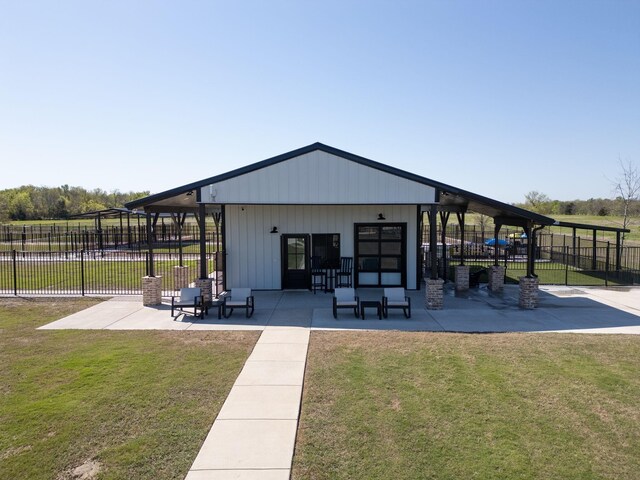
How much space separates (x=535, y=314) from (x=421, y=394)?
7.32 m

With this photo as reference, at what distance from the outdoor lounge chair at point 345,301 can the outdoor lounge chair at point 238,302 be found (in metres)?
2.31

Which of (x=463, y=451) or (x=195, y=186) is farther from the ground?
(x=195, y=186)

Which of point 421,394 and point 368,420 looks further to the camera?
point 421,394

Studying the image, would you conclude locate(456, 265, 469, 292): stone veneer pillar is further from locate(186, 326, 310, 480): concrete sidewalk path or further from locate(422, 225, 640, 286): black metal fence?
locate(186, 326, 310, 480): concrete sidewalk path

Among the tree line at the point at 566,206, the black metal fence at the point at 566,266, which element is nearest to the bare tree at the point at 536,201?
the tree line at the point at 566,206

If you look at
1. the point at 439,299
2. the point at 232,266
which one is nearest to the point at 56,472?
the point at 439,299

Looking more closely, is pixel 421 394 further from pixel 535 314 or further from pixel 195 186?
pixel 195 186

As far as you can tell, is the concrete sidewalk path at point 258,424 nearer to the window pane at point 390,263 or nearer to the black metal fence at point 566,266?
the window pane at point 390,263

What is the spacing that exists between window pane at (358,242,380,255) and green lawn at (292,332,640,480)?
7026 millimetres

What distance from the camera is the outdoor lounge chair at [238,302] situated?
1194 centimetres

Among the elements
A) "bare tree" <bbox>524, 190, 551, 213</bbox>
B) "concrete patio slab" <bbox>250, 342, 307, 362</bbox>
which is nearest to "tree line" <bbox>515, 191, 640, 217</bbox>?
"bare tree" <bbox>524, 190, 551, 213</bbox>

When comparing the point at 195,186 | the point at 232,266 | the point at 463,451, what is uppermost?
the point at 195,186

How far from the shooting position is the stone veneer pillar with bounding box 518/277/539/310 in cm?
1282

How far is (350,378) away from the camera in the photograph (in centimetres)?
723
